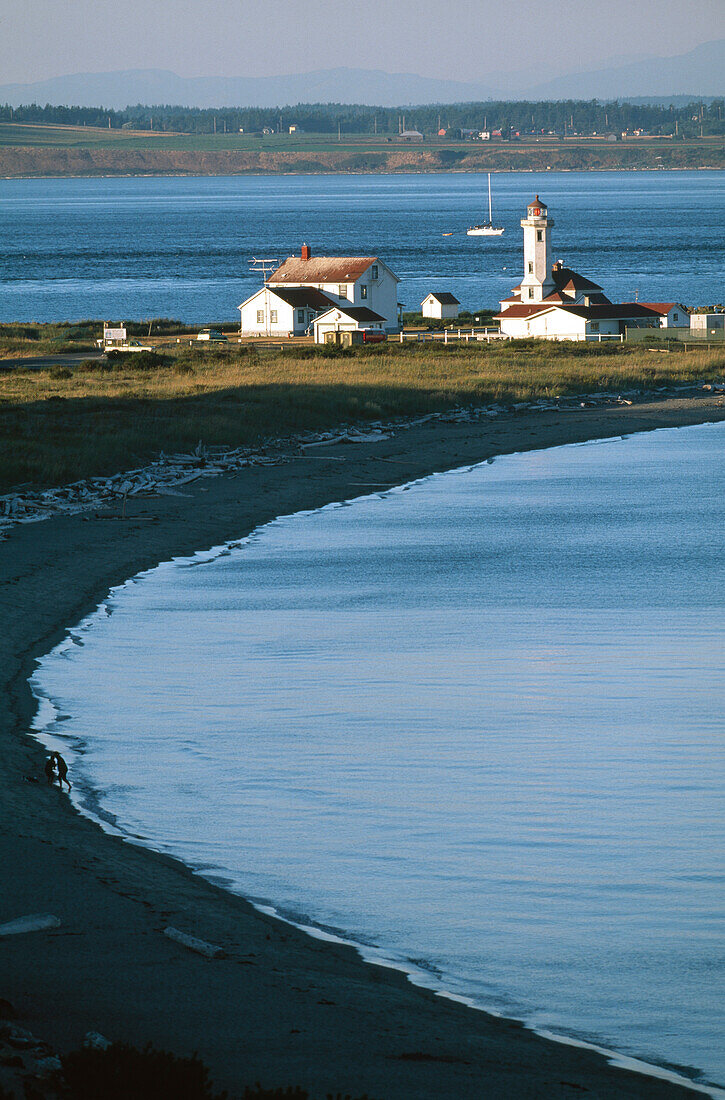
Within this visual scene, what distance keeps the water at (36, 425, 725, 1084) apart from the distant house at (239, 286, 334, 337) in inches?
1967

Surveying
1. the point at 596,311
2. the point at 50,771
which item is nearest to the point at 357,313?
the point at 596,311

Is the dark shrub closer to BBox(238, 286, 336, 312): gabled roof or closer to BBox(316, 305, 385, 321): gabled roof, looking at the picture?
BBox(316, 305, 385, 321): gabled roof

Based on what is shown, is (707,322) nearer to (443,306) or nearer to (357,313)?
(357,313)

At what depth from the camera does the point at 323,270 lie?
79.5 m

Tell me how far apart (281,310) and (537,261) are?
15131 millimetres

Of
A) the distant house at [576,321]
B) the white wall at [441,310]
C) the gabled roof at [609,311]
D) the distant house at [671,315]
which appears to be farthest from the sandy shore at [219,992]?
the white wall at [441,310]

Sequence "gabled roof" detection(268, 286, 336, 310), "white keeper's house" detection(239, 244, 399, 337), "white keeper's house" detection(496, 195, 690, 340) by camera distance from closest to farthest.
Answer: "white keeper's house" detection(496, 195, 690, 340) < "gabled roof" detection(268, 286, 336, 310) < "white keeper's house" detection(239, 244, 399, 337)

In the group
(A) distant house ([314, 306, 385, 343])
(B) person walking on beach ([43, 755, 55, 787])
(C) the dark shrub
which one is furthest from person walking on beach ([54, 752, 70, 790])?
(A) distant house ([314, 306, 385, 343])

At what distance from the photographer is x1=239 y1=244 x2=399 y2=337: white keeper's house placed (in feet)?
249

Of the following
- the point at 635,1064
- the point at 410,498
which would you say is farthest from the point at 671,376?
the point at 635,1064

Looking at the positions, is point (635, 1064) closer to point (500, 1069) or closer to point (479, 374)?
point (500, 1069)

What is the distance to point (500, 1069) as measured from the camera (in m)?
7.36

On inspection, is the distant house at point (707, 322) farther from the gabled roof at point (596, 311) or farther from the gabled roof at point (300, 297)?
the gabled roof at point (300, 297)

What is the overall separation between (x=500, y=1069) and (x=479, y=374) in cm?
4519
